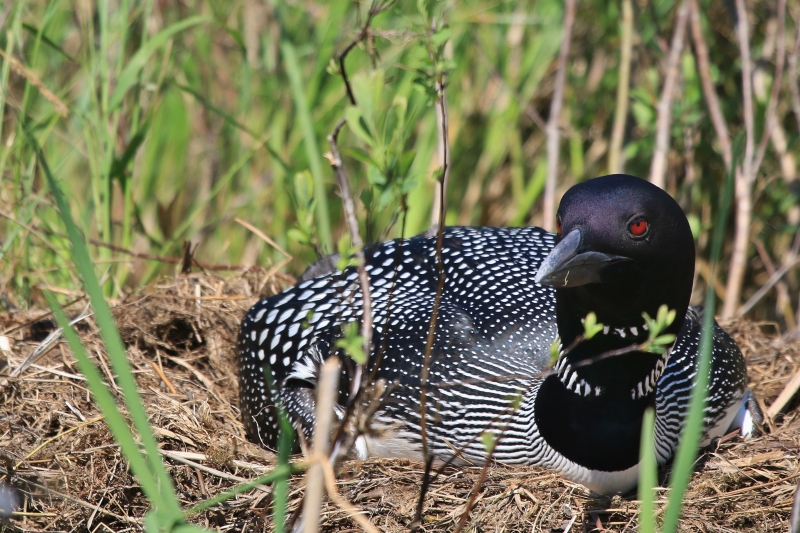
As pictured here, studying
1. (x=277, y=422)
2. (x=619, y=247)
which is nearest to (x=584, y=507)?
(x=619, y=247)

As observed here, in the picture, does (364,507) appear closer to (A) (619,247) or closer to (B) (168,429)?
(B) (168,429)

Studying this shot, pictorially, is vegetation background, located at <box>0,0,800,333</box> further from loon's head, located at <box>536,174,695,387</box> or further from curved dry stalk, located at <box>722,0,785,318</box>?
loon's head, located at <box>536,174,695,387</box>

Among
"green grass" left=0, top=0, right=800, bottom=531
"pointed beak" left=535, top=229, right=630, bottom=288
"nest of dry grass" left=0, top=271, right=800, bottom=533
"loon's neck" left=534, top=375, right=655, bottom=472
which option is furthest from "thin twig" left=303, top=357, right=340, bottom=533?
"green grass" left=0, top=0, right=800, bottom=531

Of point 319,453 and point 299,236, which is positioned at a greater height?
point 299,236

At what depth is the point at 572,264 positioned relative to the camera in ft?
6.39

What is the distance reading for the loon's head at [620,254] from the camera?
6.44ft

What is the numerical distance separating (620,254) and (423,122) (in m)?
2.17

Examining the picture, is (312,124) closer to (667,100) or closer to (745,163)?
(667,100)

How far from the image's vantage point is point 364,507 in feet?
7.39

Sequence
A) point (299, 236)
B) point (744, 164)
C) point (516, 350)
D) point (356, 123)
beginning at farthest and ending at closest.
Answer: point (744, 164) < point (516, 350) < point (299, 236) < point (356, 123)

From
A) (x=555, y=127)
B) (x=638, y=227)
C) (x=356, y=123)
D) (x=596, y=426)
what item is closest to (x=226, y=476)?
(x=596, y=426)

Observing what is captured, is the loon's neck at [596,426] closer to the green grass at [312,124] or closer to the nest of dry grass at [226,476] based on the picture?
the nest of dry grass at [226,476]

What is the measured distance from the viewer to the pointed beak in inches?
76.3

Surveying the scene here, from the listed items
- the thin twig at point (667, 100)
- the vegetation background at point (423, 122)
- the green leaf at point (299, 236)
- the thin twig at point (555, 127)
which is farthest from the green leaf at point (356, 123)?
the thin twig at point (667, 100)
